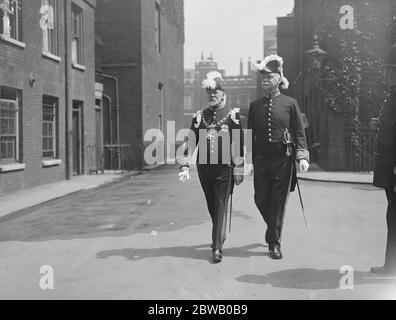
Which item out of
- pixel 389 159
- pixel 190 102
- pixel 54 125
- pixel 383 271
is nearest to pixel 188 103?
pixel 190 102

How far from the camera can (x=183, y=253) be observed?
248 inches

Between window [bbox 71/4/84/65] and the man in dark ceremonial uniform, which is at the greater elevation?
window [bbox 71/4/84/65]

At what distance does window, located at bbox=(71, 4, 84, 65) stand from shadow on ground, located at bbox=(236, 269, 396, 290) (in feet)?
48.0

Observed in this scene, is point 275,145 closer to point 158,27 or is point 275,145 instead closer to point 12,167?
point 12,167

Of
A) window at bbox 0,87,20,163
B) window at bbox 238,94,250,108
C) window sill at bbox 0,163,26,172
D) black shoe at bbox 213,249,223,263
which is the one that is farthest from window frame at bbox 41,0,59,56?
window at bbox 238,94,250,108

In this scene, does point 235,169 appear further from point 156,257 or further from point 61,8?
point 61,8

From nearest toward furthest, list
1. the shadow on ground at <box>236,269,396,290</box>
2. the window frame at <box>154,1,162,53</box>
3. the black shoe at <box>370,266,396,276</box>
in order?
the shadow on ground at <box>236,269,396,290</box>, the black shoe at <box>370,266,396,276</box>, the window frame at <box>154,1,162,53</box>

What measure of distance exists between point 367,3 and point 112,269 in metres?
17.1

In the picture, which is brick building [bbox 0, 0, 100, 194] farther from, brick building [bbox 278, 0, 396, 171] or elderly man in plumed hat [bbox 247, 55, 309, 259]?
elderly man in plumed hat [bbox 247, 55, 309, 259]

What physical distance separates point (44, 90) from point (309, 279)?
38.7 ft

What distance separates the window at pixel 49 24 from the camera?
15544 millimetres

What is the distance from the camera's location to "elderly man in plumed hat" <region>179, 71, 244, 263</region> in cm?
600

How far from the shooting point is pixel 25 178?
14.1 meters

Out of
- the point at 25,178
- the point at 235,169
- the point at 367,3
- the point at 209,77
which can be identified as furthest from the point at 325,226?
the point at 367,3
